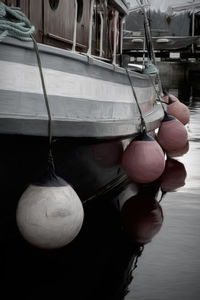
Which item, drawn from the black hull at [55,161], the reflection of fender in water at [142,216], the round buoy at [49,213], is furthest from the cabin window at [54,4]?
the reflection of fender in water at [142,216]

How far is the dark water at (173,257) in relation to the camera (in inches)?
144

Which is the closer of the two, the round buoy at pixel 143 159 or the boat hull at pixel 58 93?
the boat hull at pixel 58 93

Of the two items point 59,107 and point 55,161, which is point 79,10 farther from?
point 55,161

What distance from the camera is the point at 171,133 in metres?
8.38

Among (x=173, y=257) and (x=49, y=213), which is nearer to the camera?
(x=49, y=213)

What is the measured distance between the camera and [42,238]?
3977mm

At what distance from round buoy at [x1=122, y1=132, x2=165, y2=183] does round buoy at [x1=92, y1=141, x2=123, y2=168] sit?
0.33ft

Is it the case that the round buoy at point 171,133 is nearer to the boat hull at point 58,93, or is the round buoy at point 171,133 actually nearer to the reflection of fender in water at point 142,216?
the reflection of fender in water at point 142,216

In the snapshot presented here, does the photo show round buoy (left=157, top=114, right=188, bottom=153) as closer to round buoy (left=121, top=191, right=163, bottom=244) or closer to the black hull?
round buoy (left=121, top=191, right=163, bottom=244)

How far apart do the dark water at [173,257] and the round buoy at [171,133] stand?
6.48ft

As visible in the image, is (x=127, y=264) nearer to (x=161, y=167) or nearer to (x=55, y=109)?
(x=55, y=109)

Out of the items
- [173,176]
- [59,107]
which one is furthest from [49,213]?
[173,176]

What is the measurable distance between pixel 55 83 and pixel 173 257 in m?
1.80

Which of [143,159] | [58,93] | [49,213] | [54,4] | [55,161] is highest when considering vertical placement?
[54,4]
